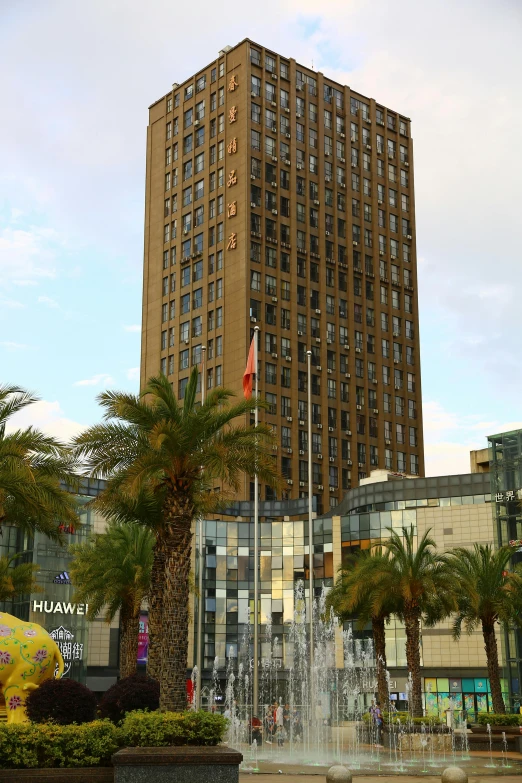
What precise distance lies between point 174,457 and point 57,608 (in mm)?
48388

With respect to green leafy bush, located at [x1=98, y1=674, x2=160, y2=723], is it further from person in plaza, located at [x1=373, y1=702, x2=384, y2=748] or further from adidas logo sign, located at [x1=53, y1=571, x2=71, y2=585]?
adidas logo sign, located at [x1=53, y1=571, x2=71, y2=585]

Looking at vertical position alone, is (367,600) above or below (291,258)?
below

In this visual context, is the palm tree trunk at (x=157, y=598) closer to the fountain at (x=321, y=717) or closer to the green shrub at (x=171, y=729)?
the fountain at (x=321, y=717)

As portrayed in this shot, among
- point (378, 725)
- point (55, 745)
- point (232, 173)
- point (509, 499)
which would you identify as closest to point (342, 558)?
point (509, 499)

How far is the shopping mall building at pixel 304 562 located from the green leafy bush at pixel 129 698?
40.8 metres

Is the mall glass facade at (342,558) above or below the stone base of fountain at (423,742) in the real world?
above

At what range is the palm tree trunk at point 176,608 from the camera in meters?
25.8

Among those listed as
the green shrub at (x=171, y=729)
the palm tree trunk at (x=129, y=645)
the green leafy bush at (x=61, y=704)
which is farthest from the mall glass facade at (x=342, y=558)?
the green shrub at (x=171, y=729)

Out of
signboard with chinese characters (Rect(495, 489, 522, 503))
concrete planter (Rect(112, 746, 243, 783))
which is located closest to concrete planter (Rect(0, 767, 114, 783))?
concrete planter (Rect(112, 746, 243, 783))

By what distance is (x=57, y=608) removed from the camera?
7325 cm

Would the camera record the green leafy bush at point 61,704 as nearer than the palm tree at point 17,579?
Yes

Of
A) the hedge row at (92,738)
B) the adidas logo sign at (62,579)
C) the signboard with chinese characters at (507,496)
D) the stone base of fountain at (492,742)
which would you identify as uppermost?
the signboard with chinese characters at (507,496)

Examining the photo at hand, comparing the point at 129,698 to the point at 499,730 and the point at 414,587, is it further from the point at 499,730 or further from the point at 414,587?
the point at 499,730

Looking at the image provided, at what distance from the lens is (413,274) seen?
4970 inches
